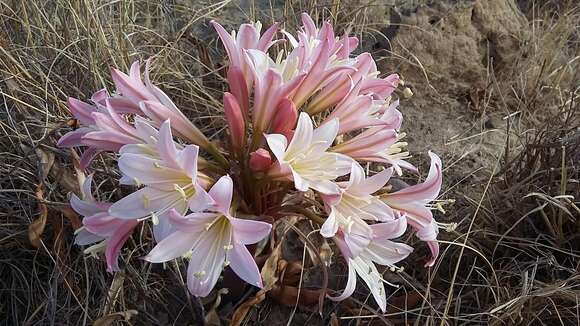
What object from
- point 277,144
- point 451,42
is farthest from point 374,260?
point 451,42

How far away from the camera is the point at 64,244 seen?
2.04 metres

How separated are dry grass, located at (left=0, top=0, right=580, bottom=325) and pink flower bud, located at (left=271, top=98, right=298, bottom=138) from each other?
0.52 meters

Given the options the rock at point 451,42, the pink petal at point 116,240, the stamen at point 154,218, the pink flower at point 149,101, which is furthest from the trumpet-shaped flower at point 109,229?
the rock at point 451,42

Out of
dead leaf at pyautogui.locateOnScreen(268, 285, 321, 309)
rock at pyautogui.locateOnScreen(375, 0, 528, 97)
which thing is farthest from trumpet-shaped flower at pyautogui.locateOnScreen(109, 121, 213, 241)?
rock at pyautogui.locateOnScreen(375, 0, 528, 97)

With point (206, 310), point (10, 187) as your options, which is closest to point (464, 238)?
point (206, 310)

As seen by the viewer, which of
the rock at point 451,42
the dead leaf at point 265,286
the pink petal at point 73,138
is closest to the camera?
the pink petal at point 73,138

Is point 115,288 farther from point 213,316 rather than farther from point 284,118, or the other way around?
point 284,118

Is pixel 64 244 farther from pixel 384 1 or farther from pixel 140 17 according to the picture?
pixel 384 1

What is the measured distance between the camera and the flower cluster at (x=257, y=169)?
1410mm

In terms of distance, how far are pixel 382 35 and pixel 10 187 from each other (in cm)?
146

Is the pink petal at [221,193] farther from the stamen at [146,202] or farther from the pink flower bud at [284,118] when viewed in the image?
the pink flower bud at [284,118]

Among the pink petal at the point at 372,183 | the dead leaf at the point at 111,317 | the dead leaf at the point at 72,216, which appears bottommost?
the dead leaf at the point at 111,317

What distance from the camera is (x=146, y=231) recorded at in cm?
203

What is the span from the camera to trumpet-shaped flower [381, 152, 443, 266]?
157cm
